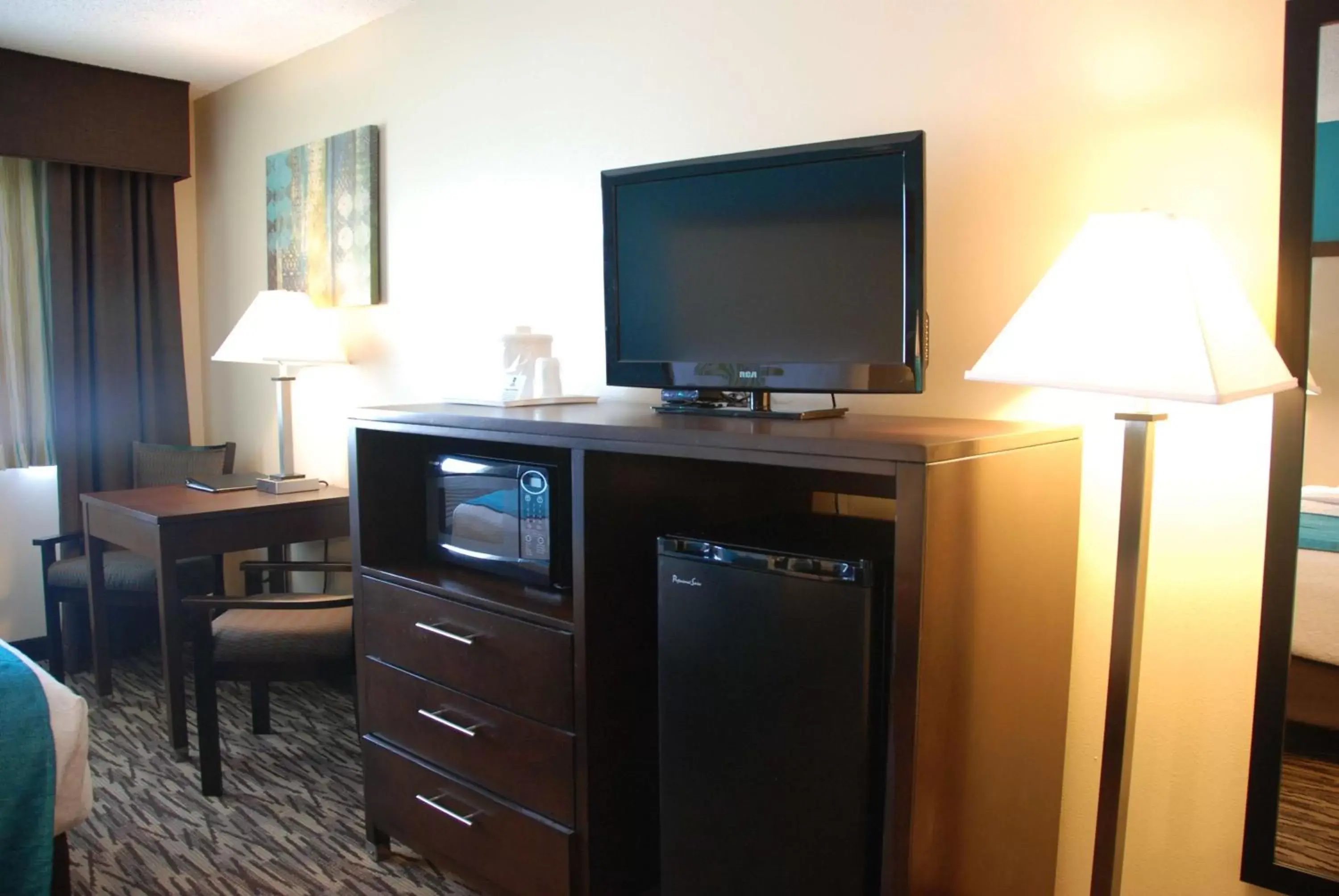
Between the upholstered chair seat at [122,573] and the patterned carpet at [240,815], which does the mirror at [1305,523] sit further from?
the upholstered chair seat at [122,573]

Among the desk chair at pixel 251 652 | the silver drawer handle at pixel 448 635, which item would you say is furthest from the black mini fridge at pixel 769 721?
the desk chair at pixel 251 652

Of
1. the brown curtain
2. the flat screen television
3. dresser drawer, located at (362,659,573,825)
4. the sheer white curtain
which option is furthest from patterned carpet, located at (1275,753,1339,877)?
the sheer white curtain

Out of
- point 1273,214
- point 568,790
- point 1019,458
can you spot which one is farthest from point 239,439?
point 1273,214

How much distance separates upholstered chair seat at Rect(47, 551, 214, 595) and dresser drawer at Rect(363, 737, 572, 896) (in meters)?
1.44

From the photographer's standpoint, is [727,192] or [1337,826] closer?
[1337,826]

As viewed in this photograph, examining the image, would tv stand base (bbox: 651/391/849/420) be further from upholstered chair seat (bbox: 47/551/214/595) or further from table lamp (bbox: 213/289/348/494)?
upholstered chair seat (bbox: 47/551/214/595)

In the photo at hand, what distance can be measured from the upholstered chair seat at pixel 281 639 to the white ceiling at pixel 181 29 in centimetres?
179

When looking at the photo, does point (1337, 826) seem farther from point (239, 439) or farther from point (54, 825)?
point (239, 439)

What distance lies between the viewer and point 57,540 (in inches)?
135

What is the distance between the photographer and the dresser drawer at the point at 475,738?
5.88 feet

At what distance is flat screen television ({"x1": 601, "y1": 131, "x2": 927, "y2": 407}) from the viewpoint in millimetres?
1590

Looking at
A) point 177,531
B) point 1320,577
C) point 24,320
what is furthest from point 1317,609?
point 24,320

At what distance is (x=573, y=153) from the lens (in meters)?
2.48

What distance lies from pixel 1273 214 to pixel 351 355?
8.83 feet
